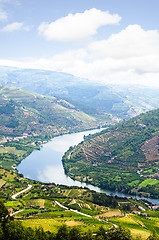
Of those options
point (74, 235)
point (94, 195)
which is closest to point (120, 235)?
point (74, 235)

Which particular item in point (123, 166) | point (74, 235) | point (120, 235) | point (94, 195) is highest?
point (123, 166)

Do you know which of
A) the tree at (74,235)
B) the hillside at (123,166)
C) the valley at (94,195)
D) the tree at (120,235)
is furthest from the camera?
the hillside at (123,166)

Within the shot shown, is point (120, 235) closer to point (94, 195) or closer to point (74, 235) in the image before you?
point (74, 235)

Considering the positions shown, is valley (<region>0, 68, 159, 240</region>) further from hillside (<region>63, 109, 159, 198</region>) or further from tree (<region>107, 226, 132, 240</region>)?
tree (<region>107, 226, 132, 240</region>)

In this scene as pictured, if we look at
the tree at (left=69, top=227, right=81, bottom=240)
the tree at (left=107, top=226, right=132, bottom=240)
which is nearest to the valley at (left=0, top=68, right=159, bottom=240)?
the tree at (left=107, top=226, right=132, bottom=240)

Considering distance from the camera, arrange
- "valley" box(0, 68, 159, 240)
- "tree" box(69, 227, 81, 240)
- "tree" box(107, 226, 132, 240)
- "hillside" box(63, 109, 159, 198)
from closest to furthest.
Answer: "tree" box(107, 226, 132, 240), "tree" box(69, 227, 81, 240), "valley" box(0, 68, 159, 240), "hillside" box(63, 109, 159, 198)

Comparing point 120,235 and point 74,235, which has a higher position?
point 120,235

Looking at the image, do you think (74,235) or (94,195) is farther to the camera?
(94,195)

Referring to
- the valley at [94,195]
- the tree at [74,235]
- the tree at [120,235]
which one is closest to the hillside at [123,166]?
the valley at [94,195]

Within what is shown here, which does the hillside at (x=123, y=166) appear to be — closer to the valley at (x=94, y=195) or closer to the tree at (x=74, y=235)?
the valley at (x=94, y=195)

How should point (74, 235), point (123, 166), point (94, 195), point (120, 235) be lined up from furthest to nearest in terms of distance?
1. point (123, 166)
2. point (94, 195)
3. point (74, 235)
4. point (120, 235)

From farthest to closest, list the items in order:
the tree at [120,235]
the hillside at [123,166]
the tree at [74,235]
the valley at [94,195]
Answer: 1. the hillside at [123,166]
2. the valley at [94,195]
3. the tree at [74,235]
4. the tree at [120,235]
